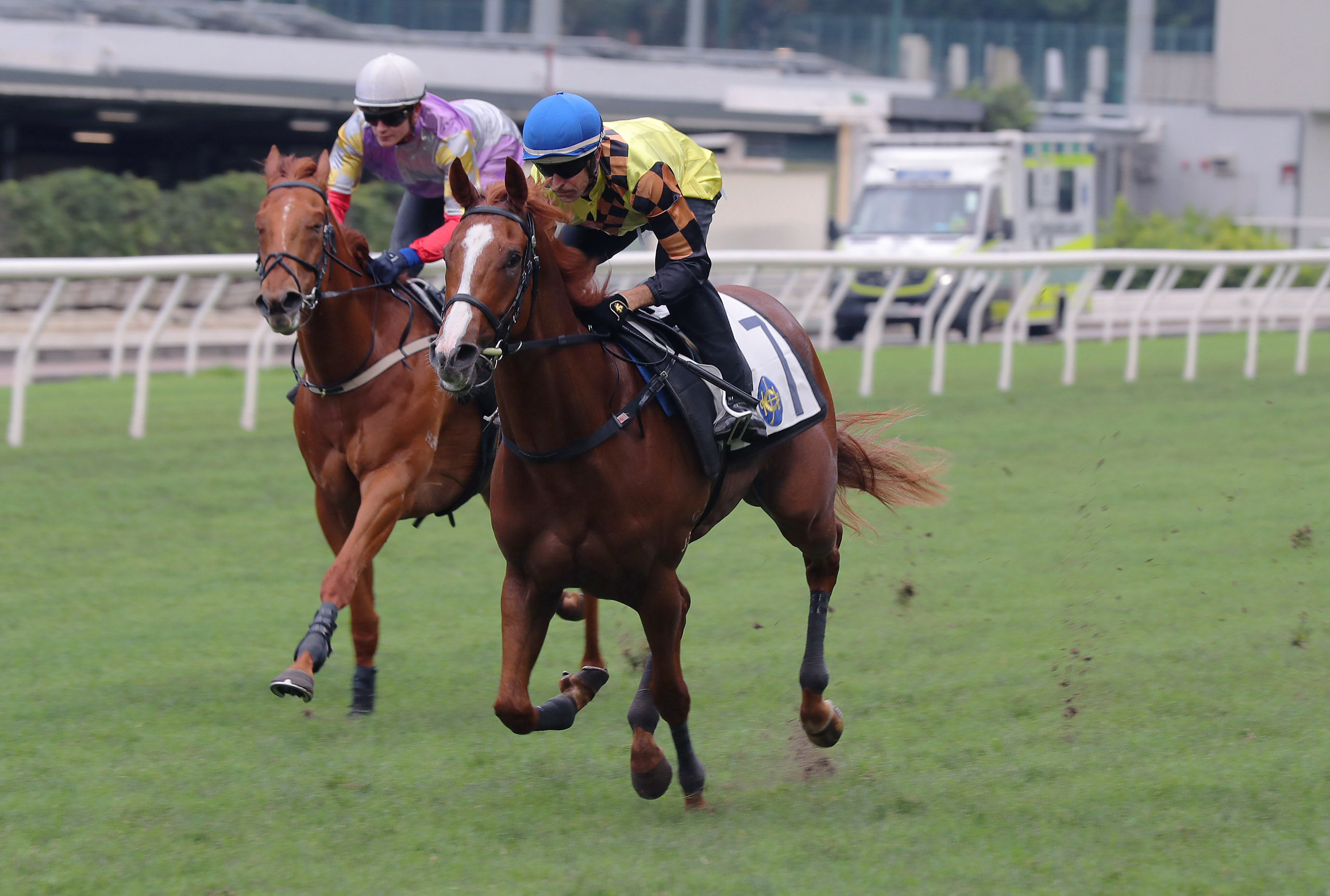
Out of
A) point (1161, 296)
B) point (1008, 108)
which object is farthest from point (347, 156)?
point (1008, 108)

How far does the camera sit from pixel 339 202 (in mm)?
5328

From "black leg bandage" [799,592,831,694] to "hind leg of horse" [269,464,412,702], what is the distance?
1.27 metres

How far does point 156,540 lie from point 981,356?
8.79m

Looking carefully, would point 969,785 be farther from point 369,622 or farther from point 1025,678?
point 369,622

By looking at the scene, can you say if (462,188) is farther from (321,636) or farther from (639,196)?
(321,636)

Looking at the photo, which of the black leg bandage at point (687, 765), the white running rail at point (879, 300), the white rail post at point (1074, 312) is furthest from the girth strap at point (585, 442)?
the white rail post at point (1074, 312)

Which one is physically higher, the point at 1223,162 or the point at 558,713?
the point at 1223,162

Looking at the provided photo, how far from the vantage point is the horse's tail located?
5.29 meters

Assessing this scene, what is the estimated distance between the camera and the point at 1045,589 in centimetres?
614

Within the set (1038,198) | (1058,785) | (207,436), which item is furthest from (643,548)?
(1038,198)

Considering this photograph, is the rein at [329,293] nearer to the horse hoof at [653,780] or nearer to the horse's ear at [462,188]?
the horse's ear at [462,188]

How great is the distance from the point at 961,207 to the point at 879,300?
5.84 meters

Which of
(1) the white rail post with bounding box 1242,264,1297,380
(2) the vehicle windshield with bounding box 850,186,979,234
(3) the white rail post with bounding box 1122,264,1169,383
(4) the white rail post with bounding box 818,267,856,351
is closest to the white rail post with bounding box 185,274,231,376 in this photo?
(4) the white rail post with bounding box 818,267,856,351

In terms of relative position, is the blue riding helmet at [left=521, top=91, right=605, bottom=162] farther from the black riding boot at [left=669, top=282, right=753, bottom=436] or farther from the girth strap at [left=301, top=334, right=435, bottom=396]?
A: the girth strap at [left=301, top=334, right=435, bottom=396]
